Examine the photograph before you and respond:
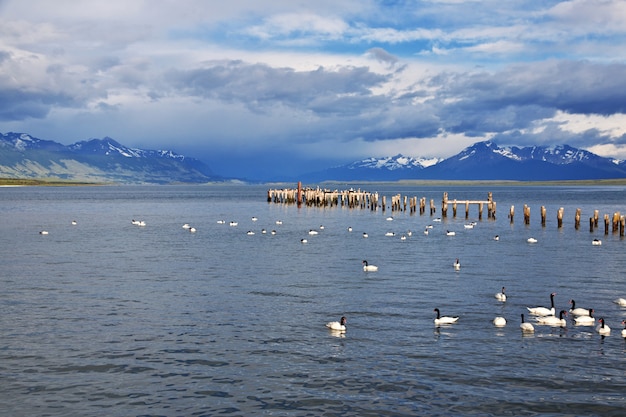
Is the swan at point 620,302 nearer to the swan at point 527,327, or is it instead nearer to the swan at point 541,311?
the swan at point 541,311

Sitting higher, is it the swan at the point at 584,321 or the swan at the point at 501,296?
the swan at the point at 501,296

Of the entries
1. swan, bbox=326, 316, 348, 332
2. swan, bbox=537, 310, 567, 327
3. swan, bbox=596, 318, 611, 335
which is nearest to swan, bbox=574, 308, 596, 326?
swan, bbox=537, 310, 567, 327

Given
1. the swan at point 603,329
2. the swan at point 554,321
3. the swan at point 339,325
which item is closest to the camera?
the swan at point 603,329

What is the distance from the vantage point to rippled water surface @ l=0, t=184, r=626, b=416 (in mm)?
16625

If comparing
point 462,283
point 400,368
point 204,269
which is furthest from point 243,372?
point 204,269

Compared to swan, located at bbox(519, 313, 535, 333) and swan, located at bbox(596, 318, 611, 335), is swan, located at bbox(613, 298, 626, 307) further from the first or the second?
swan, located at bbox(519, 313, 535, 333)

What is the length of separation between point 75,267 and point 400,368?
24.8 m

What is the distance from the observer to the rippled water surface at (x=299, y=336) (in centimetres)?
1662

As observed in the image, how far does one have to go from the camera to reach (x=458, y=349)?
20.9 meters

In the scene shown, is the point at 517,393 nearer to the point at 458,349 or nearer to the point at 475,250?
the point at 458,349

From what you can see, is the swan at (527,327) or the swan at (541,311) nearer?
the swan at (527,327)

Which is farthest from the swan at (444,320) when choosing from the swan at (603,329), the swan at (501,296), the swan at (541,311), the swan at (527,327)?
the swan at (501,296)

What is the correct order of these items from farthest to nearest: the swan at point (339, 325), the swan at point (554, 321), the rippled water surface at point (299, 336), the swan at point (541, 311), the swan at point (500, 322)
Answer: the swan at point (541, 311) < the swan at point (554, 321) < the swan at point (500, 322) < the swan at point (339, 325) < the rippled water surface at point (299, 336)

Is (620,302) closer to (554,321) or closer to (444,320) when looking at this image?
(554,321)
